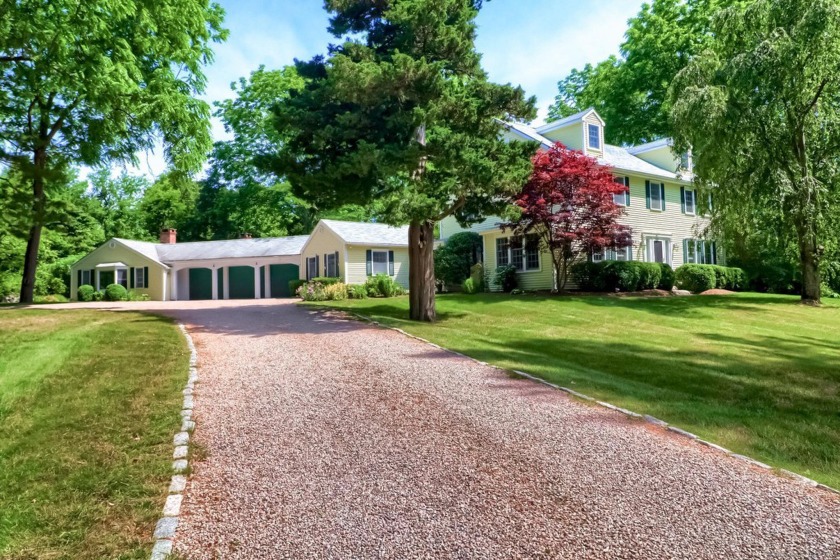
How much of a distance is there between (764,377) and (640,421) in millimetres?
4008

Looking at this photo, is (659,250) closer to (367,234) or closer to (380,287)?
(380,287)

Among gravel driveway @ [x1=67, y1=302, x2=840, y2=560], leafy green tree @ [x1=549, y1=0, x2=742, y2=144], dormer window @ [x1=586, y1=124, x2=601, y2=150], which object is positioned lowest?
gravel driveway @ [x1=67, y1=302, x2=840, y2=560]

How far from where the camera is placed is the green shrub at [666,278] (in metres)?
22.0

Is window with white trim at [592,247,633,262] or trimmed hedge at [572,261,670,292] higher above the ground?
window with white trim at [592,247,633,262]

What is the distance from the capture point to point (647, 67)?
3170cm

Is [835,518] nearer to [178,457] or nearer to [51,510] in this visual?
[178,457]

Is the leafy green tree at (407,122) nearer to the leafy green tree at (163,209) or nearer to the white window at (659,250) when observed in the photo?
the white window at (659,250)

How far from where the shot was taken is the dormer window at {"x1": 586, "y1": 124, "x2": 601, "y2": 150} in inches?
888

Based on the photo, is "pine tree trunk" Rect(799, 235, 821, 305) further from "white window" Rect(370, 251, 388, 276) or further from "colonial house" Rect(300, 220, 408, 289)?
"white window" Rect(370, 251, 388, 276)

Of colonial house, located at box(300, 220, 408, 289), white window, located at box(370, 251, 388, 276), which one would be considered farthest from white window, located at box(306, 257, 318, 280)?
white window, located at box(370, 251, 388, 276)

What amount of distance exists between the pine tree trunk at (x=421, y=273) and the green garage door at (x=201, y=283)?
71.3 feet

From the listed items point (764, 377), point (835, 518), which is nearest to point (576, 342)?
point (764, 377)

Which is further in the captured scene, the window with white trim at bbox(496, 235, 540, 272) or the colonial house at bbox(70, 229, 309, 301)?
the colonial house at bbox(70, 229, 309, 301)

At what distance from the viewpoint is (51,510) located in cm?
343
